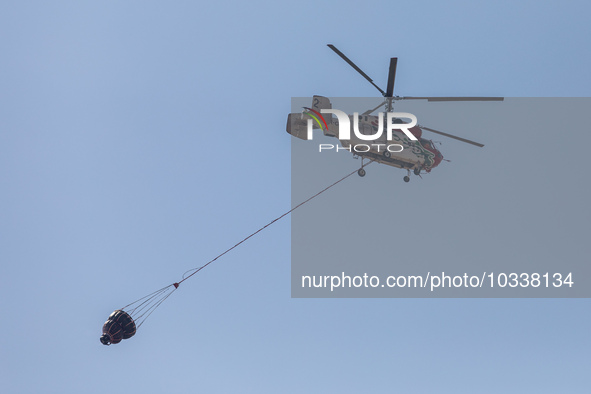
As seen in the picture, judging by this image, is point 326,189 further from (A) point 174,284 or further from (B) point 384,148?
(A) point 174,284

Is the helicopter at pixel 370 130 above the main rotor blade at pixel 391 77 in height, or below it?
below

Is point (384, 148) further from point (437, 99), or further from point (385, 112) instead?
point (437, 99)

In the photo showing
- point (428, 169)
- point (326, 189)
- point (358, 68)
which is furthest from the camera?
point (428, 169)

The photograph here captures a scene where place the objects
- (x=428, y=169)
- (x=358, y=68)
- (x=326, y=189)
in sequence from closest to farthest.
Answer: (x=358, y=68), (x=326, y=189), (x=428, y=169)

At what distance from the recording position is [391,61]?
5769 cm

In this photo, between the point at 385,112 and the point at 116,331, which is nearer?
the point at 116,331

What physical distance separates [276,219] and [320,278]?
467 cm

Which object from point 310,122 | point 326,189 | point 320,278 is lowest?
point 320,278

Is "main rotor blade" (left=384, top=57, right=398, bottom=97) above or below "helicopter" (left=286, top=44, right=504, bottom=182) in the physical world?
above

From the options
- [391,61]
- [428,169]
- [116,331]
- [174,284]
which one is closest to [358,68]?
[391,61]

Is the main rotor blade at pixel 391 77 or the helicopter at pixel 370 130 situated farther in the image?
the helicopter at pixel 370 130

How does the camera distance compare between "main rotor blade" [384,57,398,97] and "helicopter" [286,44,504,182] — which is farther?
"helicopter" [286,44,504,182]

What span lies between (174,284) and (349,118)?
50.7ft

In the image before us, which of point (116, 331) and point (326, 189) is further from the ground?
point (326, 189)
